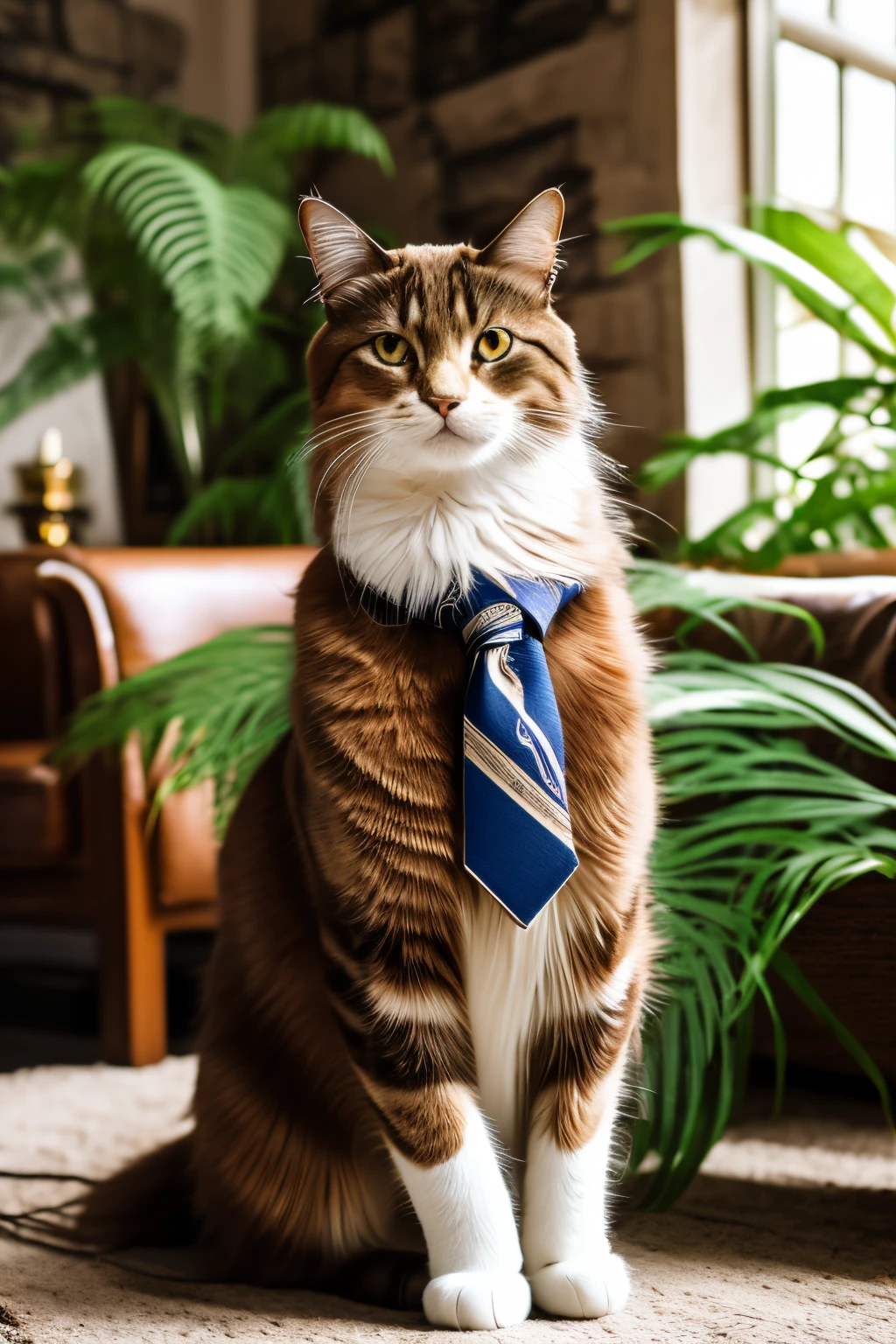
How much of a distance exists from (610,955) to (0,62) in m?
2.93

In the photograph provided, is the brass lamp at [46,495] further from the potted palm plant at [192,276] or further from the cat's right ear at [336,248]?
the cat's right ear at [336,248]

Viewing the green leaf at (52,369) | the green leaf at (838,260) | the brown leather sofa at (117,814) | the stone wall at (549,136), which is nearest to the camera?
the brown leather sofa at (117,814)

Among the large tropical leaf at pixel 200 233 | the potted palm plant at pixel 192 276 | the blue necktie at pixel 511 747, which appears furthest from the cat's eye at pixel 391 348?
the large tropical leaf at pixel 200 233

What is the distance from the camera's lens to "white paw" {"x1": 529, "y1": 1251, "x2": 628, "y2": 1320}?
76 cm

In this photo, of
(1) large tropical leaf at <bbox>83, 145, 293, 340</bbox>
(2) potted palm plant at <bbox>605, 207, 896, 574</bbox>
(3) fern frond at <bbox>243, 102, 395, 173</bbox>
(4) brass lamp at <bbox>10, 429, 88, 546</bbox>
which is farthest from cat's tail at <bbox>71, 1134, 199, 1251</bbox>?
(3) fern frond at <bbox>243, 102, 395, 173</bbox>

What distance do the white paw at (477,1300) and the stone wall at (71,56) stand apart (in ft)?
9.34

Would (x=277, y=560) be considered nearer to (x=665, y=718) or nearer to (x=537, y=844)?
(x=665, y=718)

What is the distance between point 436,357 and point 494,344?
0.04 meters

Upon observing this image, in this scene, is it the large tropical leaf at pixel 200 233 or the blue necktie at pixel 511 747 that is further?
the large tropical leaf at pixel 200 233

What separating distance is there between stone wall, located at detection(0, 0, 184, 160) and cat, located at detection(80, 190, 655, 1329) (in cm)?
251

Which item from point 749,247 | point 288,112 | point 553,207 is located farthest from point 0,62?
point 553,207

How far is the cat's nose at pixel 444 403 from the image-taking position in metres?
0.74

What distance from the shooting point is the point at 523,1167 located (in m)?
0.83

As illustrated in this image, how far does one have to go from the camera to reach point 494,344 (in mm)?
788
